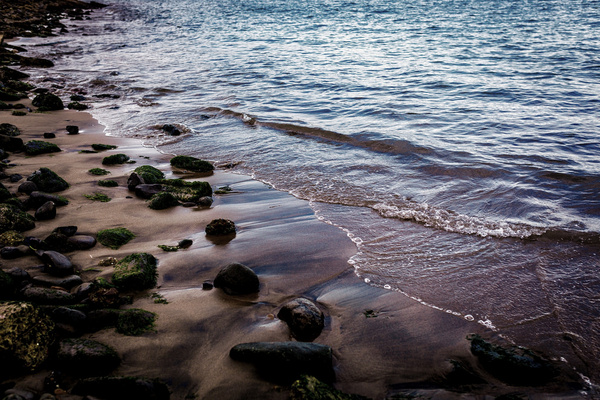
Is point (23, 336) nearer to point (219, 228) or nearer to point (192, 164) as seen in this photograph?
point (219, 228)

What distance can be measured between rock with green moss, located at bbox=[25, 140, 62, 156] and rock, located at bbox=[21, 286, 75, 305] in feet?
15.4

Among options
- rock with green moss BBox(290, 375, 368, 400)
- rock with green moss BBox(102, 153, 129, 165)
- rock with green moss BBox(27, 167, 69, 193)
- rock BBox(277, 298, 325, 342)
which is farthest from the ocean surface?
rock with green moss BBox(27, 167, 69, 193)

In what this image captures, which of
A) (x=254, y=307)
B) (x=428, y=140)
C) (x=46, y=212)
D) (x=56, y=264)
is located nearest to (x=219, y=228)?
→ (x=254, y=307)

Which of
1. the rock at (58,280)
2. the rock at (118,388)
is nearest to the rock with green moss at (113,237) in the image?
the rock at (58,280)

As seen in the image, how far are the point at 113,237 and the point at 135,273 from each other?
0.91 metres

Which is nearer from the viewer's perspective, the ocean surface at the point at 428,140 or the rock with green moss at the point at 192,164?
the ocean surface at the point at 428,140

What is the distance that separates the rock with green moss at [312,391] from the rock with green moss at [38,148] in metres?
6.57

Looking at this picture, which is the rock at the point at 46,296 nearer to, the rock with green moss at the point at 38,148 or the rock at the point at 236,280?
the rock at the point at 236,280

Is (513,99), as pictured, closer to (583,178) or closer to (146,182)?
(583,178)

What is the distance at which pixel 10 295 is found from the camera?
9.16 ft

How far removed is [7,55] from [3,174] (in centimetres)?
1591

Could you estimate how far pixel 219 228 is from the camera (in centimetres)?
427

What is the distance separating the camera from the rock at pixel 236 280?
3252 millimetres

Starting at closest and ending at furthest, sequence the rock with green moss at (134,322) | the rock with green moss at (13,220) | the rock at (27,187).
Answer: the rock with green moss at (134,322) < the rock with green moss at (13,220) < the rock at (27,187)
